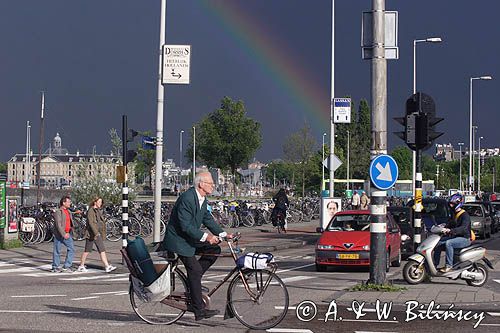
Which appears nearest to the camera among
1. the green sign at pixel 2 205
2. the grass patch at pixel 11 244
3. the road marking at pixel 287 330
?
the road marking at pixel 287 330

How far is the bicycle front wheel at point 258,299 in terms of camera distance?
32.5ft

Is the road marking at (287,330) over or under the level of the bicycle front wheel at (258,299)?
under

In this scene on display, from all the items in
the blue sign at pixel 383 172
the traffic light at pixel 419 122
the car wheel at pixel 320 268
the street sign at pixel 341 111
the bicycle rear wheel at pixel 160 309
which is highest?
the street sign at pixel 341 111

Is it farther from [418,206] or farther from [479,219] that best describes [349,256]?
[479,219]

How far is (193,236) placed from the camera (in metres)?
9.81

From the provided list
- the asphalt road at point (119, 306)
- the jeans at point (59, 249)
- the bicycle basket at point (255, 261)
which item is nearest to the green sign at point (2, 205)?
the asphalt road at point (119, 306)

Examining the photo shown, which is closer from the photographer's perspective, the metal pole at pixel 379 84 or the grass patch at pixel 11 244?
the metal pole at pixel 379 84

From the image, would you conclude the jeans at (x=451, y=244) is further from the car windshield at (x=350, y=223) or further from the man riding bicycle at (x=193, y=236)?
the man riding bicycle at (x=193, y=236)

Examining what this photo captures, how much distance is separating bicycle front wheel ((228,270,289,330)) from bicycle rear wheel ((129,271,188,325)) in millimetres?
674

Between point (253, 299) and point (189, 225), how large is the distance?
3.91 feet

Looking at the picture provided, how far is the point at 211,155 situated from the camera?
73.8m

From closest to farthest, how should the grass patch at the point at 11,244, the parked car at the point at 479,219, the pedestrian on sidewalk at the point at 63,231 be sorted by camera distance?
the pedestrian on sidewalk at the point at 63,231
the grass patch at the point at 11,244
the parked car at the point at 479,219

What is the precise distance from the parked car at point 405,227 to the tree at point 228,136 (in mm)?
48243

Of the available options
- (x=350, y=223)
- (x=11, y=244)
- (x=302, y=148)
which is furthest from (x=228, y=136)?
(x=350, y=223)
